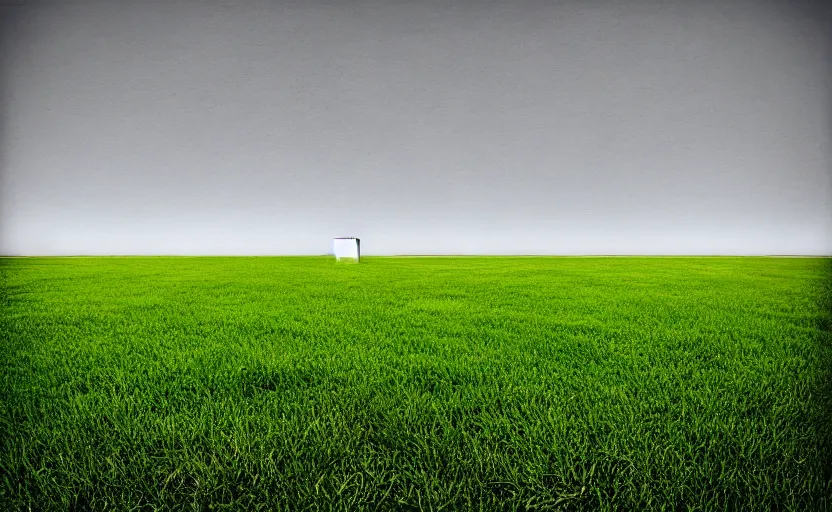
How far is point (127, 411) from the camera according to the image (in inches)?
71.1

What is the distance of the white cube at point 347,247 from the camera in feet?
63.0

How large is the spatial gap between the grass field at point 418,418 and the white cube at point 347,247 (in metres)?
15.6

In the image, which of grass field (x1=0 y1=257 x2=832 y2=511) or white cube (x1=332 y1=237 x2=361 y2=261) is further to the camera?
white cube (x1=332 y1=237 x2=361 y2=261)

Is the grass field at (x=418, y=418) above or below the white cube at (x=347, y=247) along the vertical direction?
below

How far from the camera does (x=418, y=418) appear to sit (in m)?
1.72

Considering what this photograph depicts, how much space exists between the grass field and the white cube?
15607 millimetres

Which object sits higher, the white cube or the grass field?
the white cube

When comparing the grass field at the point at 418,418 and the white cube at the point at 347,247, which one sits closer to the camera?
the grass field at the point at 418,418

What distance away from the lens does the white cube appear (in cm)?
1920

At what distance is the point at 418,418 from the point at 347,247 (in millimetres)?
17925

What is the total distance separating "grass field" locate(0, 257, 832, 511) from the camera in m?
1.23

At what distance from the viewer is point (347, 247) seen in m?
19.3

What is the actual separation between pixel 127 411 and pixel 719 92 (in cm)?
328

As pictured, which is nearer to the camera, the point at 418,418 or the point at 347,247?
the point at 418,418
